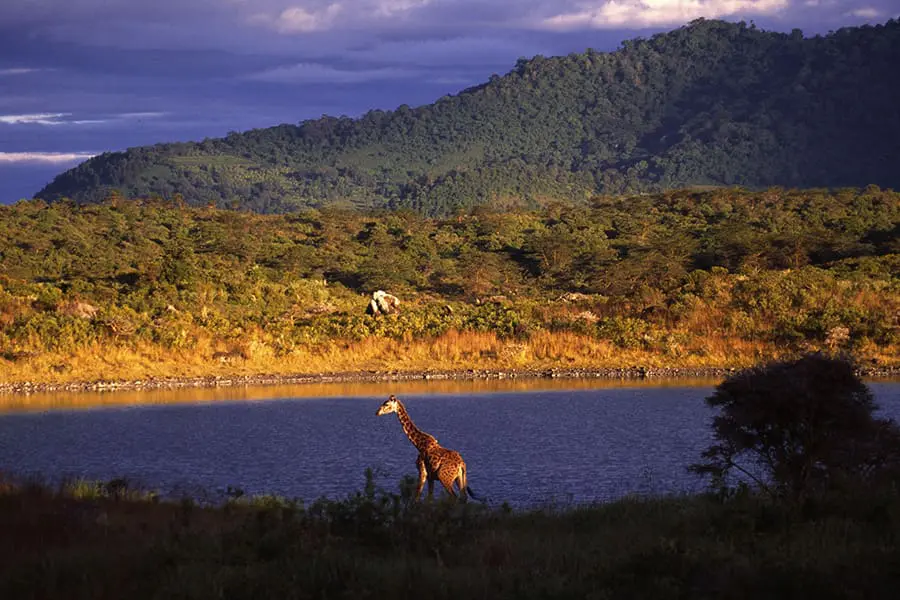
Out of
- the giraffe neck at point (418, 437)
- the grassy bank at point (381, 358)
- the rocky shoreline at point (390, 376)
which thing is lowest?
the rocky shoreline at point (390, 376)

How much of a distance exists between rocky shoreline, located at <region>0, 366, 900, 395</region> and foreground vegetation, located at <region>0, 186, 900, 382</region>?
74 cm

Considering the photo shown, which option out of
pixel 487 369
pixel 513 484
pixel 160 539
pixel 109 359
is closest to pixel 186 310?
pixel 109 359

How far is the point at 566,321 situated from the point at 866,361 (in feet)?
33.2

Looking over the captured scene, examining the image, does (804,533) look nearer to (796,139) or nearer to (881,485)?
(881,485)

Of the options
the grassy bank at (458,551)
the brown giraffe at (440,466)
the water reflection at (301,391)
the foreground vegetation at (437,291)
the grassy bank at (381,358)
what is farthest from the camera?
the foreground vegetation at (437,291)

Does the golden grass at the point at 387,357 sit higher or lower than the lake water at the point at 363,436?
higher

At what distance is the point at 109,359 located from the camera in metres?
35.2

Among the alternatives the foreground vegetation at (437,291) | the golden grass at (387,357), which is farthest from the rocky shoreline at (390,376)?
the foreground vegetation at (437,291)

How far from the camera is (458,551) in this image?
35.4 feet

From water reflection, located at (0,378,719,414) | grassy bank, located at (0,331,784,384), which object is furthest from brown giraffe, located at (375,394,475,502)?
grassy bank, located at (0,331,784,384)

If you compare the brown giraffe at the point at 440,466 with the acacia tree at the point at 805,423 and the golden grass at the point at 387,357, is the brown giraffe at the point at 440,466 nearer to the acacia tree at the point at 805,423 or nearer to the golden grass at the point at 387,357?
the acacia tree at the point at 805,423

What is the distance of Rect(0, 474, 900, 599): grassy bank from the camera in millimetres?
9117

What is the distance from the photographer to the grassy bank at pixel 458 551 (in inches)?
359

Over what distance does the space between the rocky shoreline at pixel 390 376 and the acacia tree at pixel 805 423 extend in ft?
67.2
